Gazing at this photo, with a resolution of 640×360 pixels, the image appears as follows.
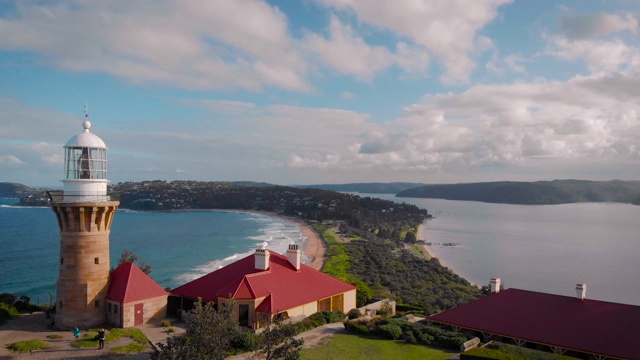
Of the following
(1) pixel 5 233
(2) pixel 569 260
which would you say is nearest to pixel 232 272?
(2) pixel 569 260

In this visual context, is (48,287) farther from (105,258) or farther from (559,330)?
(559,330)

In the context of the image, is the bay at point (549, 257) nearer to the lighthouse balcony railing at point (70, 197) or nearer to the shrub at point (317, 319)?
the shrub at point (317, 319)

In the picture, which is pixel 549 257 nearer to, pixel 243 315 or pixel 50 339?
pixel 243 315

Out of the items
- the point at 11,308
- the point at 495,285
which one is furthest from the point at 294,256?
the point at 11,308

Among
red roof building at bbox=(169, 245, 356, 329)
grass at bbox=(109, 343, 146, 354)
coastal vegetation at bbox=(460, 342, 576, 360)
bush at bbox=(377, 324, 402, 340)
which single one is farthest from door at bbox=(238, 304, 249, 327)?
coastal vegetation at bbox=(460, 342, 576, 360)

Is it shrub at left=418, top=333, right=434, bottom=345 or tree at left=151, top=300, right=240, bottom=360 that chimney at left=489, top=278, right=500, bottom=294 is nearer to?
shrub at left=418, top=333, right=434, bottom=345
